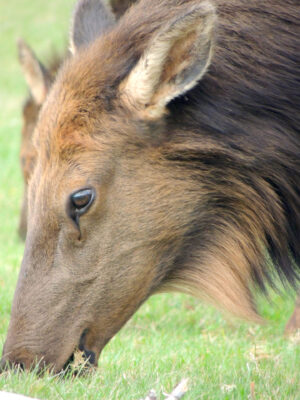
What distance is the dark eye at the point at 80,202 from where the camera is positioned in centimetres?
464

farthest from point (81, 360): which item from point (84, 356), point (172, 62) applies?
point (172, 62)

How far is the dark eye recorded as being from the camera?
4.64 metres

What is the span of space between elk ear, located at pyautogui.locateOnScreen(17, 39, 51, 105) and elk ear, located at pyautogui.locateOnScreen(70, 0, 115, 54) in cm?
505

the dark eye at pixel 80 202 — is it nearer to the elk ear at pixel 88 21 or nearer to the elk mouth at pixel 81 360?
the elk mouth at pixel 81 360

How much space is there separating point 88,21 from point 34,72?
17.6ft

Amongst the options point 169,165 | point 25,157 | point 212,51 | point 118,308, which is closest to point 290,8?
point 212,51

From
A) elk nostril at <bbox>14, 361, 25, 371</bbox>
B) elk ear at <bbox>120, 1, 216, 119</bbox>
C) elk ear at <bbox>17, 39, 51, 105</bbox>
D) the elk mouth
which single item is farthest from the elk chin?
elk ear at <bbox>17, 39, 51, 105</bbox>

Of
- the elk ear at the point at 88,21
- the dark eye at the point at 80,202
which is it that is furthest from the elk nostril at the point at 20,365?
the elk ear at the point at 88,21

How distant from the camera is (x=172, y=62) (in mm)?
4652

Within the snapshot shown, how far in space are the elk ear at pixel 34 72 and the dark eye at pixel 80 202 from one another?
6.31 metres

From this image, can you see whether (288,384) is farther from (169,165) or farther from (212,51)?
(212,51)

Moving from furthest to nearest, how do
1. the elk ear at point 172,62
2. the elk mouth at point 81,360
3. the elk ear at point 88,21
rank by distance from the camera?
the elk ear at point 88,21
the elk mouth at point 81,360
the elk ear at point 172,62

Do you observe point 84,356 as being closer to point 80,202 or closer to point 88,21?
point 80,202

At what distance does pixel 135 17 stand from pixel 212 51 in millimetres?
696
